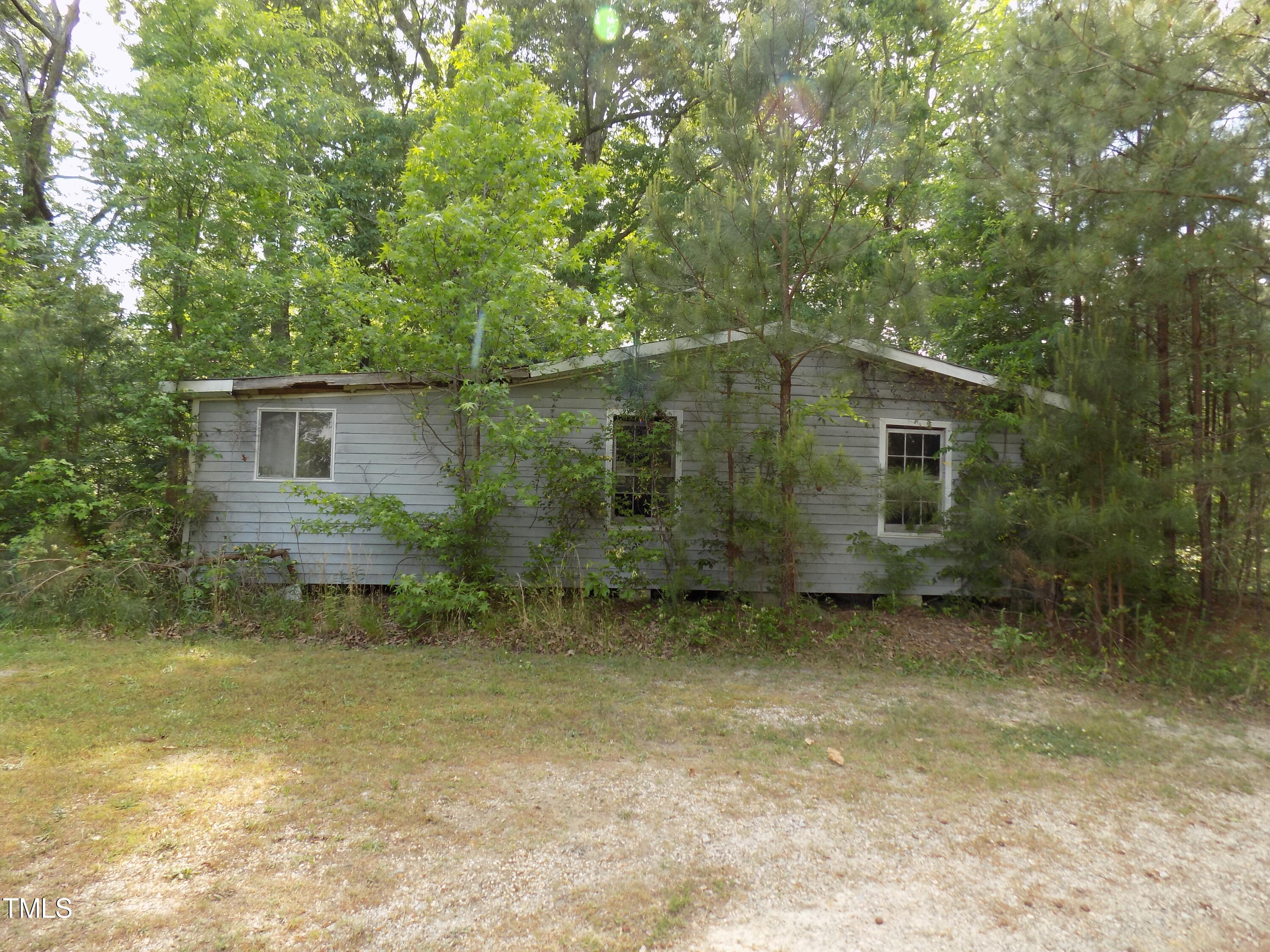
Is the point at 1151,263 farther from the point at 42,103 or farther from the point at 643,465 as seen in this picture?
the point at 42,103

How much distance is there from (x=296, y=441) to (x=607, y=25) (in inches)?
467

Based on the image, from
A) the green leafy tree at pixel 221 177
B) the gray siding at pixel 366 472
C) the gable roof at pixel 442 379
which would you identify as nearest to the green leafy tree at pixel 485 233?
the gable roof at pixel 442 379

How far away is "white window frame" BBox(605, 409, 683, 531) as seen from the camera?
8.44 metres

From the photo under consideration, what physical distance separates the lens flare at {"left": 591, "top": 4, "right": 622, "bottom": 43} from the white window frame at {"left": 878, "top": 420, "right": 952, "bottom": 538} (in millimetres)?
11574

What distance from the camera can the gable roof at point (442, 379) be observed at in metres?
8.46

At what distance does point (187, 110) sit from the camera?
38.7ft

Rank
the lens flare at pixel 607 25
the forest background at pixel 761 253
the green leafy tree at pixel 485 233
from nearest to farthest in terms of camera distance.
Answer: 1. the forest background at pixel 761 253
2. the green leafy tree at pixel 485 233
3. the lens flare at pixel 607 25

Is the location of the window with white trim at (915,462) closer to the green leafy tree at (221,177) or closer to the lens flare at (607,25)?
the green leafy tree at (221,177)

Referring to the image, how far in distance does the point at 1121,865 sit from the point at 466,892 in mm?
2951

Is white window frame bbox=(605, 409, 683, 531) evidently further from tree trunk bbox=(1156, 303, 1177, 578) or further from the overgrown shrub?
tree trunk bbox=(1156, 303, 1177, 578)

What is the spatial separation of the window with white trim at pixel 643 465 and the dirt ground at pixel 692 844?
329 cm

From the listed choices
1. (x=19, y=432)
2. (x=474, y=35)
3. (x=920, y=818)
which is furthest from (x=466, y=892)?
(x=474, y=35)

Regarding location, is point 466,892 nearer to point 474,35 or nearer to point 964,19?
point 474,35

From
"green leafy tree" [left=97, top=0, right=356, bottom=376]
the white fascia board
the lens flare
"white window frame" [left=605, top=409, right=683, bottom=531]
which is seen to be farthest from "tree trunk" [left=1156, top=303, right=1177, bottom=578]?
the lens flare
